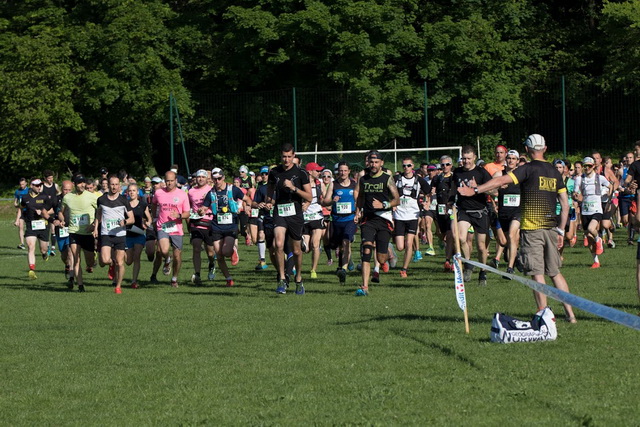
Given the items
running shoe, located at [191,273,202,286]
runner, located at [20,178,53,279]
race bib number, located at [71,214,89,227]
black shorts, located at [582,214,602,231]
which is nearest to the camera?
race bib number, located at [71,214,89,227]

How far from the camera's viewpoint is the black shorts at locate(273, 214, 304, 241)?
1611cm

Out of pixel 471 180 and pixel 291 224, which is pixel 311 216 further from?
pixel 471 180

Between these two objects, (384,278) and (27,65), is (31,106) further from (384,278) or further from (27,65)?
(384,278)

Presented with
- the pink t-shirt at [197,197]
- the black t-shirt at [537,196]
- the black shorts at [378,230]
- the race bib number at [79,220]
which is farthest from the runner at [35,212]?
the black t-shirt at [537,196]

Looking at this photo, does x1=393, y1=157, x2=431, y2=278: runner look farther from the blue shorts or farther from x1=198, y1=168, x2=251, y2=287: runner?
the blue shorts

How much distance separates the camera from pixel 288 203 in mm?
16094

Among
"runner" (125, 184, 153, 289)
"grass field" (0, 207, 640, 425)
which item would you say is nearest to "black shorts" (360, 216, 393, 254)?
"grass field" (0, 207, 640, 425)

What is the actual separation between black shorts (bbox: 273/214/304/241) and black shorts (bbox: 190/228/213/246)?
2924mm

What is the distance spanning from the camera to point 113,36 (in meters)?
48.4

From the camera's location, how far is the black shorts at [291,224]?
52.9ft

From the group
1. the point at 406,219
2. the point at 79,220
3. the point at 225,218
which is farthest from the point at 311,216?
the point at 79,220

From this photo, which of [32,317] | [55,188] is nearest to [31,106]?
[55,188]

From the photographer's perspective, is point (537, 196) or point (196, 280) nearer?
point (537, 196)

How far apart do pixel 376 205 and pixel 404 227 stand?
3514mm
